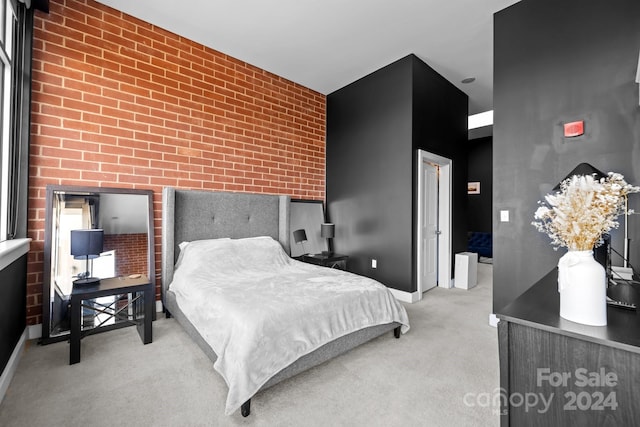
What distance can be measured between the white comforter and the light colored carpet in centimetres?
24

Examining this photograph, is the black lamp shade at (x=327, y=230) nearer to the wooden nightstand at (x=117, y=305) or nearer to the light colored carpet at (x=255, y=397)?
the light colored carpet at (x=255, y=397)

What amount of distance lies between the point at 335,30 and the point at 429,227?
9.85 ft

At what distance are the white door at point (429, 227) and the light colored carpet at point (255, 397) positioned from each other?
1614 millimetres

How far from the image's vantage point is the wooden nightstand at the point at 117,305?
2.20 m

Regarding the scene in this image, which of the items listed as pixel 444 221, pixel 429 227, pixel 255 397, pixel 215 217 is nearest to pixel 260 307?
pixel 255 397

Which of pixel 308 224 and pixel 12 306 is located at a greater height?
pixel 308 224

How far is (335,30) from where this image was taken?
3.31 metres

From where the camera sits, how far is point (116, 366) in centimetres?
216

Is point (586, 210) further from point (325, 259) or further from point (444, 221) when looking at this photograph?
point (444, 221)

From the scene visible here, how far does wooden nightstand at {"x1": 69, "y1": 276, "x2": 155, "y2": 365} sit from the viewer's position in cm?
220

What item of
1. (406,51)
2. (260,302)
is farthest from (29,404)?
(406,51)

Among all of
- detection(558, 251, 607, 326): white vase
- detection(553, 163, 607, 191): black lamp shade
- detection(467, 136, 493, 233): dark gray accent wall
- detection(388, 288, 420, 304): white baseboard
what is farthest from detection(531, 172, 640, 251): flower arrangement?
detection(467, 136, 493, 233): dark gray accent wall

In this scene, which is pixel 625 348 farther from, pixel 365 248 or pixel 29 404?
pixel 365 248

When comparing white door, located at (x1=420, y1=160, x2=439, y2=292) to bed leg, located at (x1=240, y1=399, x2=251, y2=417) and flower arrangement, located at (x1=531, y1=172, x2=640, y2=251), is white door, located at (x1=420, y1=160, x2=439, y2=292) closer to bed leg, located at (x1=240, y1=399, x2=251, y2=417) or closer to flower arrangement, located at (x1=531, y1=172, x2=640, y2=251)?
flower arrangement, located at (x1=531, y1=172, x2=640, y2=251)
